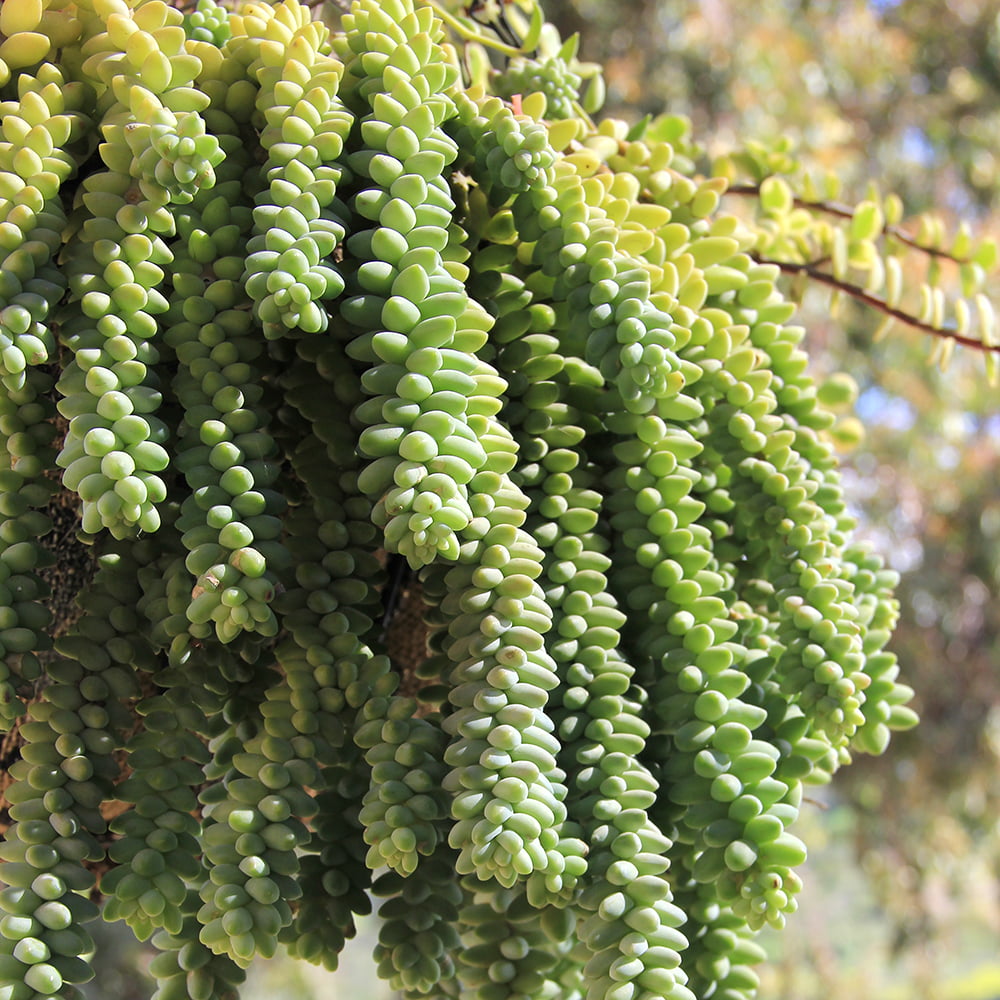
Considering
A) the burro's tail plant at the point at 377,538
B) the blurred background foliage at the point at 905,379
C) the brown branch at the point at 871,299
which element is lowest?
the blurred background foliage at the point at 905,379

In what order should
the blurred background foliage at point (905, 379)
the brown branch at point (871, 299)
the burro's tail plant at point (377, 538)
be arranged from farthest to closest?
the blurred background foliage at point (905, 379) < the brown branch at point (871, 299) < the burro's tail plant at point (377, 538)

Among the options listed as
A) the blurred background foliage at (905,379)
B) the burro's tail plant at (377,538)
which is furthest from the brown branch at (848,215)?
the blurred background foliage at (905,379)

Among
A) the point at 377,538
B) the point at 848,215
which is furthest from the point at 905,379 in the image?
the point at 377,538

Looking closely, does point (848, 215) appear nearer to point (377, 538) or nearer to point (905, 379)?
point (377, 538)

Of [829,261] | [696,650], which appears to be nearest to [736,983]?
[696,650]

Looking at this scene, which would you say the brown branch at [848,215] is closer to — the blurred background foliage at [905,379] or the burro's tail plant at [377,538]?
the burro's tail plant at [377,538]

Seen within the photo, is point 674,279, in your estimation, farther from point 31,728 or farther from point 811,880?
point 811,880
